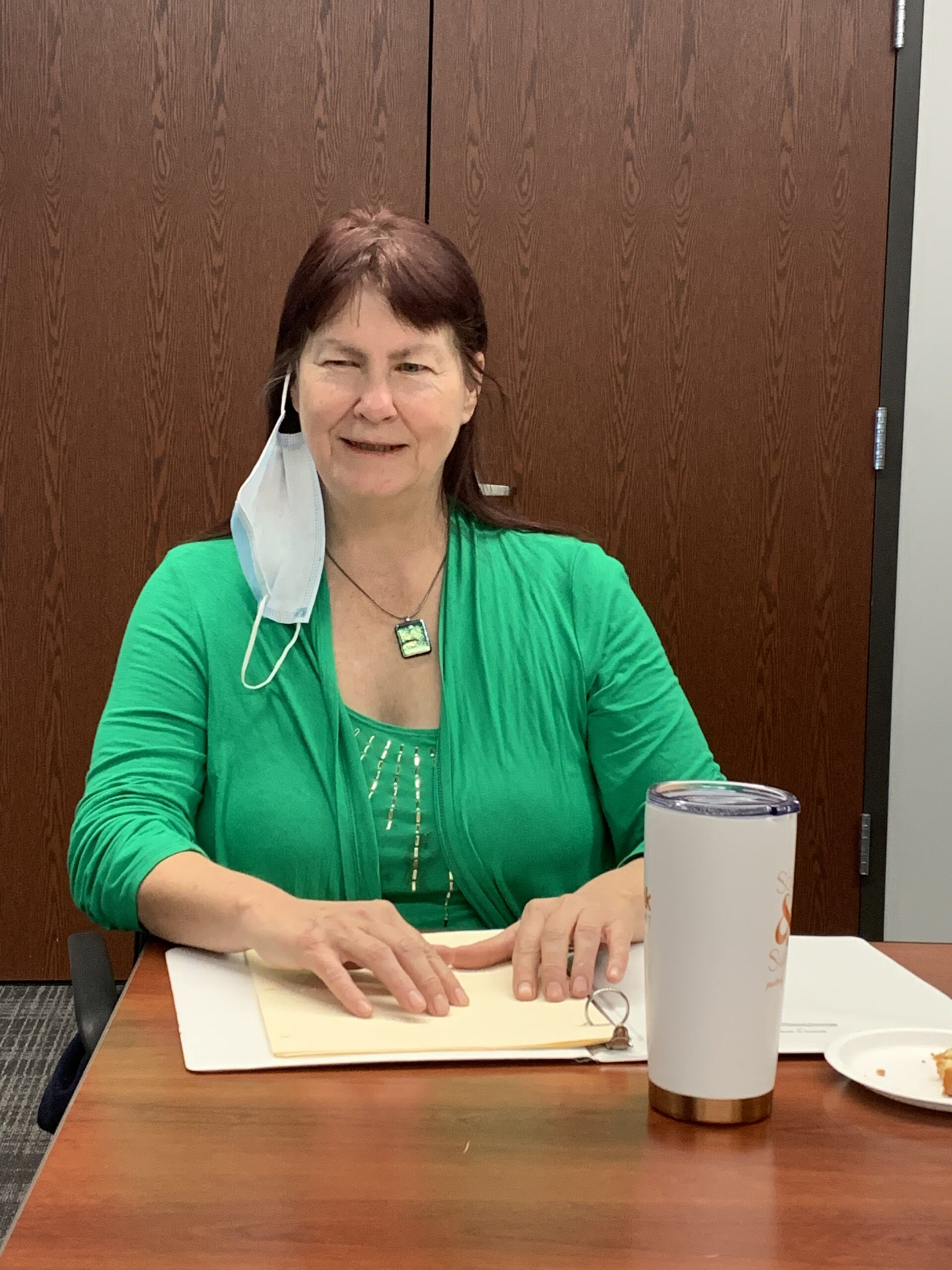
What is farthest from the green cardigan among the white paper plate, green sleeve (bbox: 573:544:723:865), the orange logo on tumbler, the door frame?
the door frame

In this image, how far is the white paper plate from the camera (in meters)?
0.83

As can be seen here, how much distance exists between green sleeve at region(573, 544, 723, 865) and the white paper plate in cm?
53

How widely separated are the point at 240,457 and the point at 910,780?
168cm

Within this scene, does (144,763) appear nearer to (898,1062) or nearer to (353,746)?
(353,746)

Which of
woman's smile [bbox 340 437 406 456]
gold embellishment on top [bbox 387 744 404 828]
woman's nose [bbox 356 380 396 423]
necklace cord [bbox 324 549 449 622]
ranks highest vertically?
woman's nose [bbox 356 380 396 423]

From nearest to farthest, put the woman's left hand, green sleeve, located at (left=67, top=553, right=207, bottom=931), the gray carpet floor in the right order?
1. the woman's left hand
2. green sleeve, located at (left=67, top=553, right=207, bottom=931)
3. the gray carpet floor

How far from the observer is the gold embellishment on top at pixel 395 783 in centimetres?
147

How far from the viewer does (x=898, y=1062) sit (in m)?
0.90

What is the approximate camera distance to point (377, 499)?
5.39 feet

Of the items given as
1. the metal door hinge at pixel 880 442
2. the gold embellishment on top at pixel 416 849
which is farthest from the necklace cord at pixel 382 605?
the metal door hinge at pixel 880 442

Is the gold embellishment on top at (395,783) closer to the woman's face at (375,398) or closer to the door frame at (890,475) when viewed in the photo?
the woman's face at (375,398)

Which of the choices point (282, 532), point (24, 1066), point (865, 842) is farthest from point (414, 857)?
point (865, 842)

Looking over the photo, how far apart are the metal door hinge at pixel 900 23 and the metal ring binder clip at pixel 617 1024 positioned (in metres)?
2.63

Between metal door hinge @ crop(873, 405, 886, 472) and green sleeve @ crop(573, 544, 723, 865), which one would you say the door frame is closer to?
metal door hinge @ crop(873, 405, 886, 472)
